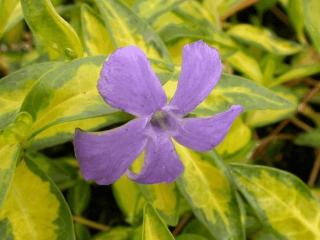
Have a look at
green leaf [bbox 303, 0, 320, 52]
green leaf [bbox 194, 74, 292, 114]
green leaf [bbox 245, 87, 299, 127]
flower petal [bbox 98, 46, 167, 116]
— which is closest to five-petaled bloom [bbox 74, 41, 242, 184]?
flower petal [bbox 98, 46, 167, 116]

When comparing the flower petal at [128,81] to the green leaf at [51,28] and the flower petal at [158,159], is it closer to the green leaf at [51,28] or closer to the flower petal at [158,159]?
the flower petal at [158,159]

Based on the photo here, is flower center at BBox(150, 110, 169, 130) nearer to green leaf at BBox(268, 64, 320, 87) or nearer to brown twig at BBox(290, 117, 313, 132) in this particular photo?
green leaf at BBox(268, 64, 320, 87)

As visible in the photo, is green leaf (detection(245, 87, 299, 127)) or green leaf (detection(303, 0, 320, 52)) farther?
green leaf (detection(245, 87, 299, 127))

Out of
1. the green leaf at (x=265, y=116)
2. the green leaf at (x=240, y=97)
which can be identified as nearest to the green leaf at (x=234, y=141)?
the green leaf at (x=265, y=116)

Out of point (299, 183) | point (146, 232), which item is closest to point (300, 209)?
point (299, 183)

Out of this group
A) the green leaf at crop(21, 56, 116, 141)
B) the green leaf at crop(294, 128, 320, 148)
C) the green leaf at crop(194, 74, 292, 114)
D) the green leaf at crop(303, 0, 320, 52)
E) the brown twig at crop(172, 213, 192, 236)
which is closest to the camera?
the green leaf at crop(21, 56, 116, 141)

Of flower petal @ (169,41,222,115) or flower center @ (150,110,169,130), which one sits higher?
flower petal @ (169,41,222,115)

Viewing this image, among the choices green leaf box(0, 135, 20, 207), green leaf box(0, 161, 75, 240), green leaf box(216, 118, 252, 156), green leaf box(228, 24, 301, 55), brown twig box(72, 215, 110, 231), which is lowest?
brown twig box(72, 215, 110, 231)

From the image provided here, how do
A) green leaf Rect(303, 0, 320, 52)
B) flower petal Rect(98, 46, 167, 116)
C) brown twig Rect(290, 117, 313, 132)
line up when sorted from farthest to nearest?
brown twig Rect(290, 117, 313, 132), green leaf Rect(303, 0, 320, 52), flower petal Rect(98, 46, 167, 116)
